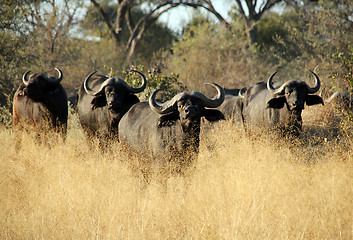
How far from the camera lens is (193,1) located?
23.6m

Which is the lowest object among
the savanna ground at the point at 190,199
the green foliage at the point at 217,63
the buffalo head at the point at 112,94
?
the savanna ground at the point at 190,199

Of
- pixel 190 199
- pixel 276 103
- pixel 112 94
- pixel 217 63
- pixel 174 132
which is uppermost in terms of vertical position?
pixel 217 63

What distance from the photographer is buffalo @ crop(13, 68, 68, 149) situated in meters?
7.49

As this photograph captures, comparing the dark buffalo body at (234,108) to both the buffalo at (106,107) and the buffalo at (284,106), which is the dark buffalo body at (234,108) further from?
the buffalo at (106,107)

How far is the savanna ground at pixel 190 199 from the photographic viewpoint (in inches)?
138

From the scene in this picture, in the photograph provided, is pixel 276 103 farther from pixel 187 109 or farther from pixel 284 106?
pixel 187 109

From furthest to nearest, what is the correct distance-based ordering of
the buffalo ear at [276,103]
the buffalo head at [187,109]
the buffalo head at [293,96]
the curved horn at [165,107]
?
1. the buffalo ear at [276,103]
2. the buffalo head at [293,96]
3. the curved horn at [165,107]
4. the buffalo head at [187,109]

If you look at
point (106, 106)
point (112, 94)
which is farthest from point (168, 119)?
point (106, 106)

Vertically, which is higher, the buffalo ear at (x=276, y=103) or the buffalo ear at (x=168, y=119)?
the buffalo ear at (x=276, y=103)

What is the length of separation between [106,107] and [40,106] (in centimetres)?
170

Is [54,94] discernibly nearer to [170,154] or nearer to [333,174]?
[170,154]

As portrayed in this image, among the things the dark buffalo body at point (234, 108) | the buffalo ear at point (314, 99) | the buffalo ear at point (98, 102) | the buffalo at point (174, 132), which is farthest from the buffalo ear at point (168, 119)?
the dark buffalo body at point (234, 108)

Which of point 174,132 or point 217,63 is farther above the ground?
point 217,63

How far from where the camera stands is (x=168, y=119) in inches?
191
